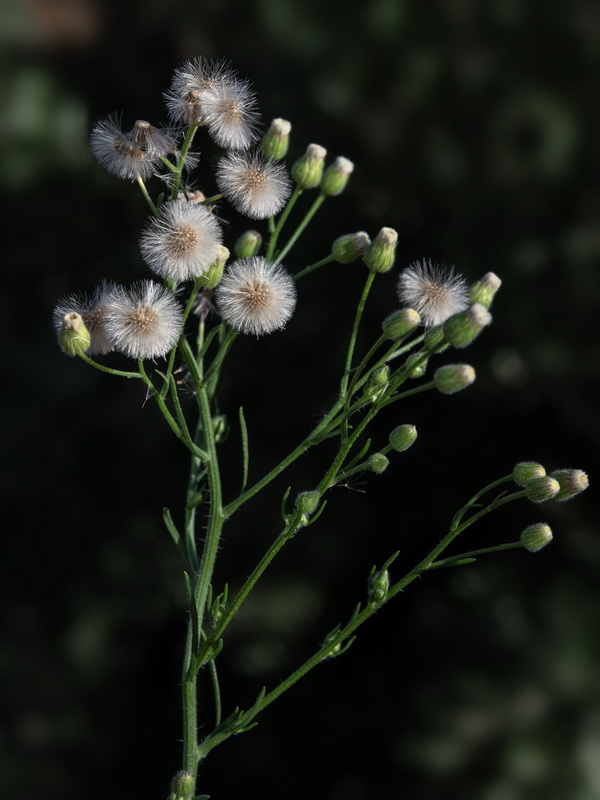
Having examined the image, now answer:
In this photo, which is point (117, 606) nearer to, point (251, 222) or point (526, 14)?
point (251, 222)

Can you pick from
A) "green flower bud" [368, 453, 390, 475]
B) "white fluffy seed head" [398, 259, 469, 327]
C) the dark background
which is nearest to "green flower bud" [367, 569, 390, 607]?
"green flower bud" [368, 453, 390, 475]

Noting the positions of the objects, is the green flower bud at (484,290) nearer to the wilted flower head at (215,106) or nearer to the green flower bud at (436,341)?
the green flower bud at (436,341)

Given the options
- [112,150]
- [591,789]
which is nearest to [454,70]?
[112,150]

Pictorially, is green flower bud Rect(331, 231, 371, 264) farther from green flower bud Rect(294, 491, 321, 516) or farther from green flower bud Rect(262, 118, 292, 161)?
green flower bud Rect(294, 491, 321, 516)

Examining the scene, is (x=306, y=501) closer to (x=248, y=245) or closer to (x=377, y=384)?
(x=377, y=384)

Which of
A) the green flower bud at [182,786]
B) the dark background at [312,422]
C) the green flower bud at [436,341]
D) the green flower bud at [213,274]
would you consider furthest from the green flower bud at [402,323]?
the dark background at [312,422]

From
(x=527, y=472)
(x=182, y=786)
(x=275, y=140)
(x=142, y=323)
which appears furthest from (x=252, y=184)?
(x=182, y=786)
